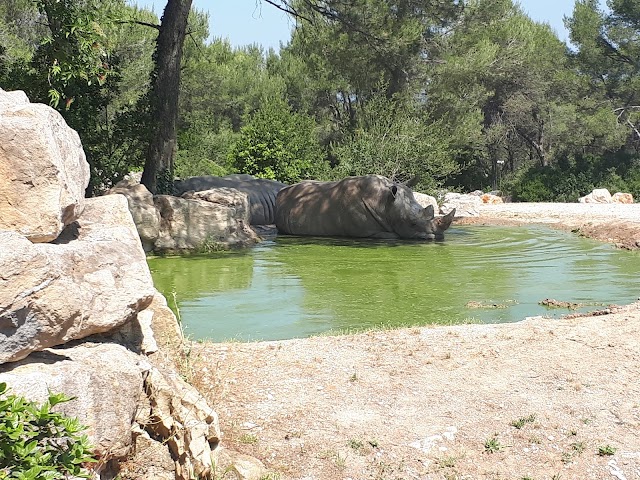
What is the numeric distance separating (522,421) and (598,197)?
2951cm

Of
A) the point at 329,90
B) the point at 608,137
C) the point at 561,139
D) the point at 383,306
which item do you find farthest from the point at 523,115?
the point at 383,306

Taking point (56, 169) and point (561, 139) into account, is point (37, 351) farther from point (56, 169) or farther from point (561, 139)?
point (561, 139)

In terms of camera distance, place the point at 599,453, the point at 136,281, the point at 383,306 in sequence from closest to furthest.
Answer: the point at 136,281 → the point at 599,453 → the point at 383,306

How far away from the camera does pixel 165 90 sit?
15477mm

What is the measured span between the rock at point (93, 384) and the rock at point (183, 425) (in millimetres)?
288

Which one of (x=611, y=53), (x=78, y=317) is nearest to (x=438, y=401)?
(x=78, y=317)

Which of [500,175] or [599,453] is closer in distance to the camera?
[599,453]

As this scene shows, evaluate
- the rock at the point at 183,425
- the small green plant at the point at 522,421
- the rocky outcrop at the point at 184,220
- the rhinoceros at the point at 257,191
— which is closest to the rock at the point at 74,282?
the rock at the point at 183,425

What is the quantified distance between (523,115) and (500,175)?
408 cm

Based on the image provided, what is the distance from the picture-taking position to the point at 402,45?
27.5 metres

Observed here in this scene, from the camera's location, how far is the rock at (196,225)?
13812 mm

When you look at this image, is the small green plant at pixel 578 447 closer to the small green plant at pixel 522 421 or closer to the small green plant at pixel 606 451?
the small green plant at pixel 606 451

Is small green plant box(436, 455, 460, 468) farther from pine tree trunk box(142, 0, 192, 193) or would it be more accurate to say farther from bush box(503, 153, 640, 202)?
bush box(503, 153, 640, 202)

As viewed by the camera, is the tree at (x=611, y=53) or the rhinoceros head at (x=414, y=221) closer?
the rhinoceros head at (x=414, y=221)
